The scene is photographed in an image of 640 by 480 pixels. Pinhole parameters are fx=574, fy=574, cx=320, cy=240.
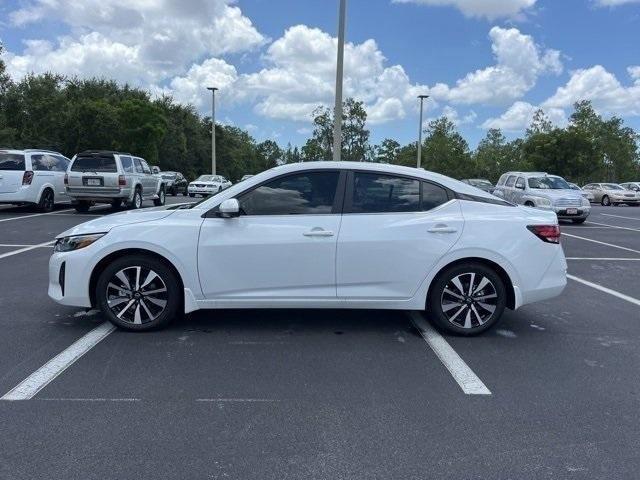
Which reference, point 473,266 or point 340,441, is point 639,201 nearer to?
point 473,266

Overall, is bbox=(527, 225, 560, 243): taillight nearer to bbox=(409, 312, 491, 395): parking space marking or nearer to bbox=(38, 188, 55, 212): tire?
bbox=(409, 312, 491, 395): parking space marking

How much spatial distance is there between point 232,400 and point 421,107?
1399 inches

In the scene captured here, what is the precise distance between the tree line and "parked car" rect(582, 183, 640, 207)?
12503 millimetres

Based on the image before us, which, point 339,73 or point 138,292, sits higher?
point 339,73

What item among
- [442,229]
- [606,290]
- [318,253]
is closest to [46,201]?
[318,253]

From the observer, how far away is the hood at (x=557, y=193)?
18.3 meters

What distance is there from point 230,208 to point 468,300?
2331mm

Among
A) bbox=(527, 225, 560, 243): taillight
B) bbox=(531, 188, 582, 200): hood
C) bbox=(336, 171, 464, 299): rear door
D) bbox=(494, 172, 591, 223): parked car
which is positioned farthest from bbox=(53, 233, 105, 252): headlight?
bbox=(531, 188, 582, 200): hood

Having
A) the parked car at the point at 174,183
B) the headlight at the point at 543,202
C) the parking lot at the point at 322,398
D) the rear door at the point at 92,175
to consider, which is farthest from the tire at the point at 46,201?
the headlight at the point at 543,202

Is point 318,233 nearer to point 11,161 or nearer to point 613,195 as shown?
point 11,161

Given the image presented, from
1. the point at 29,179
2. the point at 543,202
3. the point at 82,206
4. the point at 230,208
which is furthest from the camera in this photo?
the point at 543,202

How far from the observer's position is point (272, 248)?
5.12 m

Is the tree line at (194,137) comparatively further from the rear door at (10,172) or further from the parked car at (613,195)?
the rear door at (10,172)

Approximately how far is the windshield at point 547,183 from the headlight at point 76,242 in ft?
54.7
